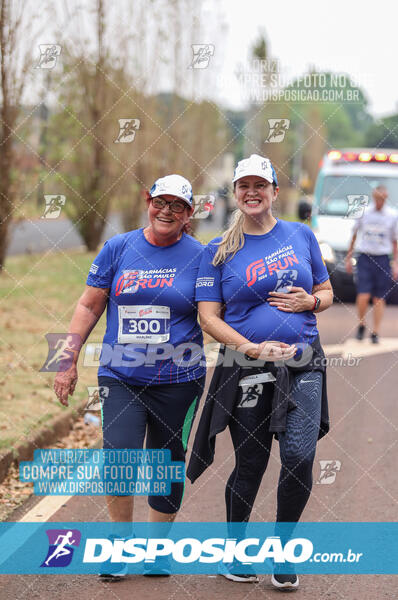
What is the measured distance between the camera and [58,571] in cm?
483

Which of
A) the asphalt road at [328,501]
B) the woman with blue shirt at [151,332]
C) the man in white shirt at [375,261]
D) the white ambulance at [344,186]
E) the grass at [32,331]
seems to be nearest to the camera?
the asphalt road at [328,501]

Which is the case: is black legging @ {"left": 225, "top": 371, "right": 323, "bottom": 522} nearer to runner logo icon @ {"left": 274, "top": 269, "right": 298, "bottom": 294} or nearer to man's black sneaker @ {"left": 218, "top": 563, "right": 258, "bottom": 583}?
man's black sneaker @ {"left": 218, "top": 563, "right": 258, "bottom": 583}

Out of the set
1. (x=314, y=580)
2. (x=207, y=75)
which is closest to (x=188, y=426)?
(x=314, y=580)

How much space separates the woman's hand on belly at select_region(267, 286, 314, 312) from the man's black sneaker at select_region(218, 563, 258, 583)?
1.28 m

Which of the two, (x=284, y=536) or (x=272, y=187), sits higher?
(x=272, y=187)

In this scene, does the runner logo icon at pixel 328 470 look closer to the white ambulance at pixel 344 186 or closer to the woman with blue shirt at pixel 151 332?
the woman with blue shirt at pixel 151 332

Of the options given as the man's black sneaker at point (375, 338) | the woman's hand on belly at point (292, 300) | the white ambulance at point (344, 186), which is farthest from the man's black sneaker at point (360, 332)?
the woman's hand on belly at point (292, 300)

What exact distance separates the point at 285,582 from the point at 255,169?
6.36 feet

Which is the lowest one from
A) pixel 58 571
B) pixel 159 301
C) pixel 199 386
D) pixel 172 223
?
pixel 58 571

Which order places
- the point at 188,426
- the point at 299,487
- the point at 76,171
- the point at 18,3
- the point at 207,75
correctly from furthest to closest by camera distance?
the point at 207,75 < the point at 76,171 < the point at 18,3 < the point at 188,426 < the point at 299,487

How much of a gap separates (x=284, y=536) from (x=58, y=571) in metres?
1.15

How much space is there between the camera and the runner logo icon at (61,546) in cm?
496

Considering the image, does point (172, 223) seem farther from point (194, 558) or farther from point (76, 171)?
point (76, 171)

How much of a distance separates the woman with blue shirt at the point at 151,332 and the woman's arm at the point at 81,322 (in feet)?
0.04
